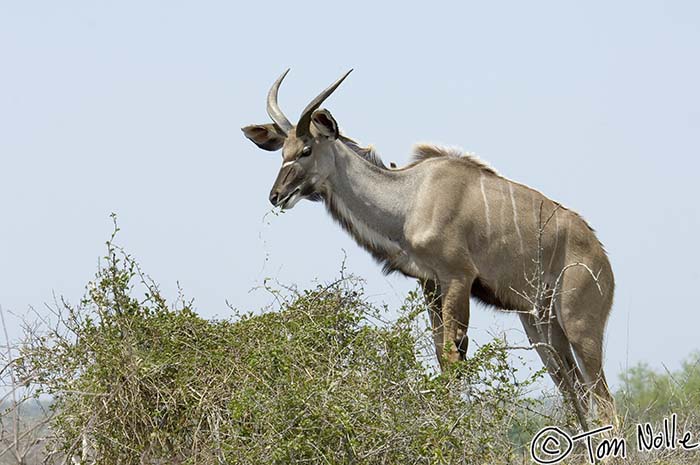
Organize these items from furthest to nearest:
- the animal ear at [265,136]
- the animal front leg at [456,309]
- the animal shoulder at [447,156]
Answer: the animal ear at [265,136] → the animal shoulder at [447,156] → the animal front leg at [456,309]

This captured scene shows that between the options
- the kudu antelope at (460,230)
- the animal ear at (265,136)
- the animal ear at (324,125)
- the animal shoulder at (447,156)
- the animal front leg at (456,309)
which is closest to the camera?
the animal front leg at (456,309)

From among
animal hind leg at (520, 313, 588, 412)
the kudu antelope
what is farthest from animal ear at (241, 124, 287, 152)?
animal hind leg at (520, 313, 588, 412)

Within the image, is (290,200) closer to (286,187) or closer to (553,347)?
(286,187)

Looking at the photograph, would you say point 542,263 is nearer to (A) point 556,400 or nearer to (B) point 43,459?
(A) point 556,400

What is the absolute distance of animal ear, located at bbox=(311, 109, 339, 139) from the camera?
8.14m

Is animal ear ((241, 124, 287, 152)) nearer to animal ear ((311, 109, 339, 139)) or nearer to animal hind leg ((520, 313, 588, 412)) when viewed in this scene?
animal ear ((311, 109, 339, 139))

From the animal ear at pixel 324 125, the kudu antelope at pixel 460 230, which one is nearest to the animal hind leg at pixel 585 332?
the kudu antelope at pixel 460 230

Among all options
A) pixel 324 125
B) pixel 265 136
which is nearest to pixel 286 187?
pixel 324 125

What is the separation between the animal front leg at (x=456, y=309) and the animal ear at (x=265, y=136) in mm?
1834

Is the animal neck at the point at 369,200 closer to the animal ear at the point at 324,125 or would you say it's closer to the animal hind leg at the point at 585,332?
the animal ear at the point at 324,125

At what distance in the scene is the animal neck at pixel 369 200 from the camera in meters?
8.22

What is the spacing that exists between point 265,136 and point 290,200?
3.09ft

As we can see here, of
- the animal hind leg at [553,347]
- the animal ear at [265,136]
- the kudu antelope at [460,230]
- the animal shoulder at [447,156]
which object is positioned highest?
the animal ear at [265,136]

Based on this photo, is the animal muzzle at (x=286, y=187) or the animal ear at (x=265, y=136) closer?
the animal muzzle at (x=286, y=187)
